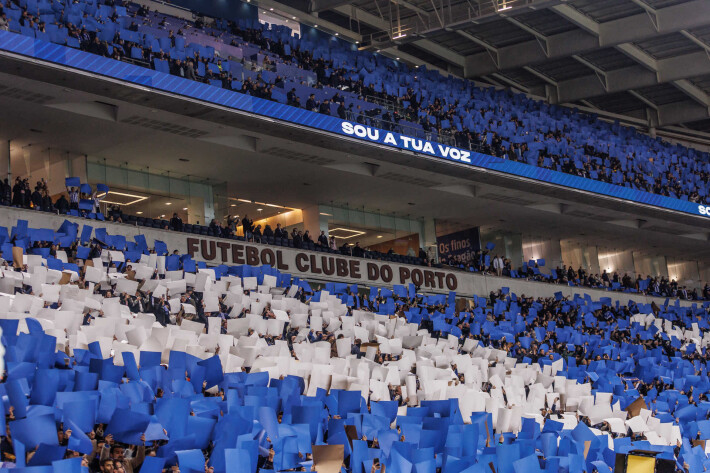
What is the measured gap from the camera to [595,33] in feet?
88.0

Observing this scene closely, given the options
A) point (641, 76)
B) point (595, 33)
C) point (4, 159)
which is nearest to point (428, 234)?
point (595, 33)

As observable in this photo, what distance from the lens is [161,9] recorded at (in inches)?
959

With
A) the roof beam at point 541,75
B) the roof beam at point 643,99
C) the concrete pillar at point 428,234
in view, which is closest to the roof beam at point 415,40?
the roof beam at point 541,75

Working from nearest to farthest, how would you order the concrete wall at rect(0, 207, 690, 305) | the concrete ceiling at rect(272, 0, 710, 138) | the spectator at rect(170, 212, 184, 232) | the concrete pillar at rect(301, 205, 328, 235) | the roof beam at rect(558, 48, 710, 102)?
the concrete wall at rect(0, 207, 690, 305) → the spectator at rect(170, 212, 184, 232) → the concrete ceiling at rect(272, 0, 710, 138) → the concrete pillar at rect(301, 205, 328, 235) → the roof beam at rect(558, 48, 710, 102)

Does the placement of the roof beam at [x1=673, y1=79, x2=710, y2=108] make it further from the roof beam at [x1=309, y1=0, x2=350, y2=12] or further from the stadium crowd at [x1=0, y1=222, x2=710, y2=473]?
the stadium crowd at [x1=0, y1=222, x2=710, y2=473]

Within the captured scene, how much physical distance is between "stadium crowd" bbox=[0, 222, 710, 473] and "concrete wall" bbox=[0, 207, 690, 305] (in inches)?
61.1

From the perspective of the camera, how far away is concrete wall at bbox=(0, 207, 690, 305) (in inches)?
722

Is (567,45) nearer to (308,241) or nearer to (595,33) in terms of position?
(595,33)

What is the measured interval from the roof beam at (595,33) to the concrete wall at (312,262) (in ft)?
24.2

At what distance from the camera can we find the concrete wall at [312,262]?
18344 millimetres

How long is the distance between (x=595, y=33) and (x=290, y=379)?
20203 mm

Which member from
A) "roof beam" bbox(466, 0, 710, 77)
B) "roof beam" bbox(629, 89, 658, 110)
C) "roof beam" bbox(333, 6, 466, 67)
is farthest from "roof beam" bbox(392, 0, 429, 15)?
"roof beam" bbox(629, 89, 658, 110)

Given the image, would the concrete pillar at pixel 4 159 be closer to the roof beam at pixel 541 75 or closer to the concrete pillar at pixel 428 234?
the concrete pillar at pixel 428 234

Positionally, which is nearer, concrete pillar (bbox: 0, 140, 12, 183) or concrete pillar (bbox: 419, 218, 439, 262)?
concrete pillar (bbox: 0, 140, 12, 183)
